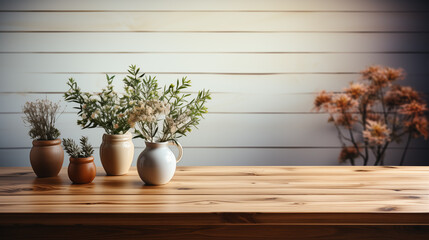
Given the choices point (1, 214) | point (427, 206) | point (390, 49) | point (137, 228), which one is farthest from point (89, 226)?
point (390, 49)

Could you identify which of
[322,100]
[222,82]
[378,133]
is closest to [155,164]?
[222,82]

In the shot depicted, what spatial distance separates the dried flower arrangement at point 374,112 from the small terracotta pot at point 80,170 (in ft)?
4.18

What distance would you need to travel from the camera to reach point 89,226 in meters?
0.95

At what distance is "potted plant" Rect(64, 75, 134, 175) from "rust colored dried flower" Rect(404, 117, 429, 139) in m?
1.49

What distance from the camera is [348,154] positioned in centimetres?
199

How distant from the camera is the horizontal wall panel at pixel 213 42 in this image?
1.99 meters

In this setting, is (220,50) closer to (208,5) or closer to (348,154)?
(208,5)

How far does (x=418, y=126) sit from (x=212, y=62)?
3.93 feet

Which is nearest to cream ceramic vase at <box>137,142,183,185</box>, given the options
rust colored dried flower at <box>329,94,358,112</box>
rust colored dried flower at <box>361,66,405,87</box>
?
rust colored dried flower at <box>329,94,358,112</box>

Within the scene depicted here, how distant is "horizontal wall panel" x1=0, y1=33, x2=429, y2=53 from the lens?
1992 mm

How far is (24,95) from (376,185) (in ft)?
6.44

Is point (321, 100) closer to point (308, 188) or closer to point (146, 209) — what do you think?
point (308, 188)

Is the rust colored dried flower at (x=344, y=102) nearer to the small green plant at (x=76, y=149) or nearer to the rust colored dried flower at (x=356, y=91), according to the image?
the rust colored dried flower at (x=356, y=91)

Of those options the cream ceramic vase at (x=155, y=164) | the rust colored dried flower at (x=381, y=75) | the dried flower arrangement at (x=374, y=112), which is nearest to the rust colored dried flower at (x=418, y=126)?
the dried flower arrangement at (x=374, y=112)
